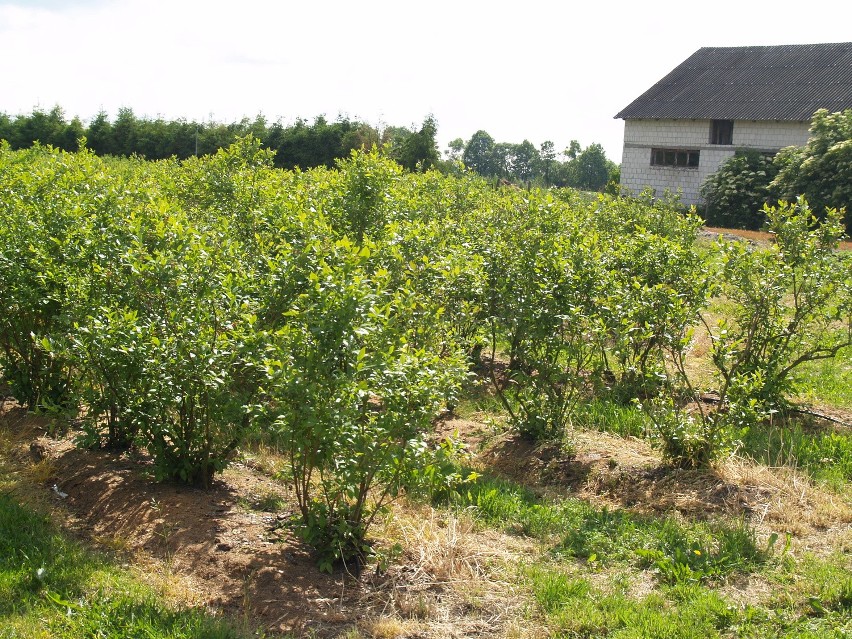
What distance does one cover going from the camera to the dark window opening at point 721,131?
3338 cm

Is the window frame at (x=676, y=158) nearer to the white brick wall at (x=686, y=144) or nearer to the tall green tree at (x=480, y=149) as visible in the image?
the white brick wall at (x=686, y=144)

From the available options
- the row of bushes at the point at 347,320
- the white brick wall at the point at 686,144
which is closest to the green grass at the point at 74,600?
the row of bushes at the point at 347,320

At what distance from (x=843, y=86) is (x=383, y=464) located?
32926mm

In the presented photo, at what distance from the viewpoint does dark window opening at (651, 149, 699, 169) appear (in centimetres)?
3466

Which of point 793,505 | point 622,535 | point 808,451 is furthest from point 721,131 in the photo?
point 622,535

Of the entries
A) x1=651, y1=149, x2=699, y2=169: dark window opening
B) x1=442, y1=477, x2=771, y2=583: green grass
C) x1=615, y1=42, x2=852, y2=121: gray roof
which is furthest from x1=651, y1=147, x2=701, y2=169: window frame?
x1=442, y1=477, x2=771, y2=583: green grass

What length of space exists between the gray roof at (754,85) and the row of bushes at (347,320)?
26.6 m

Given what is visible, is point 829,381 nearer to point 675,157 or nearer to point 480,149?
point 675,157

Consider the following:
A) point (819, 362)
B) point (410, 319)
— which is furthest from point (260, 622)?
point (819, 362)

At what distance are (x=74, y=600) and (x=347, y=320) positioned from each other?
1953 millimetres

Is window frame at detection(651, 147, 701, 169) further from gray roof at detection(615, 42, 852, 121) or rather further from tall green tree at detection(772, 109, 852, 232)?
tall green tree at detection(772, 109, 852, 232)

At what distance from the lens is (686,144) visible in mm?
34531

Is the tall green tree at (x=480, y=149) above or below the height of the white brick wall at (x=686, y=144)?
above

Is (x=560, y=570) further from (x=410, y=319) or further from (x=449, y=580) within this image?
(x=410, y=319)
